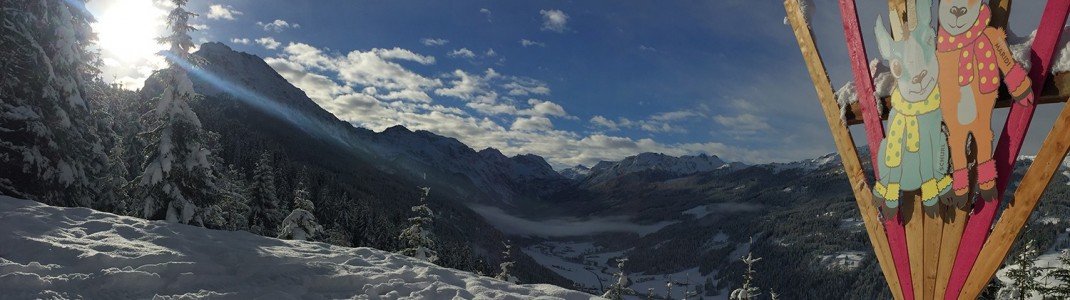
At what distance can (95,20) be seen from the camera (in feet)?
63.8

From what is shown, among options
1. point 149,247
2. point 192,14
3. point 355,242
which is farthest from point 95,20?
→ point 355,242

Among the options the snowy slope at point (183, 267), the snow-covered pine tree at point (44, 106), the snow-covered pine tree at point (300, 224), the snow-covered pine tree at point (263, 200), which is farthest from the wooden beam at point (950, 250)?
the snow-covered pine tree at point (263, 200)

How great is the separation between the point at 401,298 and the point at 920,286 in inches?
207

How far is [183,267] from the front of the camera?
21.6 ft

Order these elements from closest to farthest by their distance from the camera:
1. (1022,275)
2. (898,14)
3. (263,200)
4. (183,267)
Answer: (898,14) → (183,267) → (1022,275) → (263,200)

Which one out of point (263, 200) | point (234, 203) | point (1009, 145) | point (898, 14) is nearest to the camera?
point (1009, 145)

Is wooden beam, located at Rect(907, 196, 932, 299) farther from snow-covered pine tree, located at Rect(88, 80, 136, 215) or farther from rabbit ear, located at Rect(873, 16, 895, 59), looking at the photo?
snow-covered pine tree, located at Rect(88, 80, 136, 215)

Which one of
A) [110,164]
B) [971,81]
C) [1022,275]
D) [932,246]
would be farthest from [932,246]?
[110,164]

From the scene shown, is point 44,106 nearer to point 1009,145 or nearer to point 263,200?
point 263,200

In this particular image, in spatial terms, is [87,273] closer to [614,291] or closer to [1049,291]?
[1049,291]

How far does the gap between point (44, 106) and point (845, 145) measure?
21.4m

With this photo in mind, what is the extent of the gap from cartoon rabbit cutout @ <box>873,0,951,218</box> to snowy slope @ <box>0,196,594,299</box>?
15.0 feet

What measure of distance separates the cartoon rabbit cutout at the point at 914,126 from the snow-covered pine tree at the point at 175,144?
65.0 ft

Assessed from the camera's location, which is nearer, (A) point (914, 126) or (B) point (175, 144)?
(A) point (914, 126)
